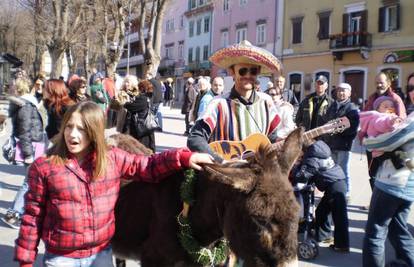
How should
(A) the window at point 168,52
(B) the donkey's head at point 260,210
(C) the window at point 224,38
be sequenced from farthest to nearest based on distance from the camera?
(A) the window at point 168,52, (C) the window at point 224,38, (B) the donkey's head at point 260,210

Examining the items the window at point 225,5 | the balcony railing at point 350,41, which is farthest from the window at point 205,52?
the balcony railing at point 350,41

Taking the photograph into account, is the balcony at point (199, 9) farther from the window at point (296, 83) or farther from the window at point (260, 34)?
the window at point (296, 83)

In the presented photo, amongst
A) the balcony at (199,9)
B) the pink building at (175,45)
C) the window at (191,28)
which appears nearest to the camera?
the balcony at (199,9)

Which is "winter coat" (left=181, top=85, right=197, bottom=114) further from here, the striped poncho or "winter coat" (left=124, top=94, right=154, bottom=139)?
the striped poncho

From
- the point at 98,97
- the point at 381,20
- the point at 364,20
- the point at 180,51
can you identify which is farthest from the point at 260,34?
the point at 98,97

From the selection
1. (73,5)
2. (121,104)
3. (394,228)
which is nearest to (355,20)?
(73,5)

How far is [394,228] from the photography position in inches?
161

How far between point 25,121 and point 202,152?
11.5 feet

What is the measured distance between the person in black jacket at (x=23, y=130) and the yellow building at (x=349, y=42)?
21.9 metres

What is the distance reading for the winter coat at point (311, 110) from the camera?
7.26 meters

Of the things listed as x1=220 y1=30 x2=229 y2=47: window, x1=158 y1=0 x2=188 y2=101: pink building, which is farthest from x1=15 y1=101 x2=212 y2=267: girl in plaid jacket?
x1=158 y1=0 x2=188 y2=101: pink building

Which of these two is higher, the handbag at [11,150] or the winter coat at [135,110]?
the winter coat at [135,110]

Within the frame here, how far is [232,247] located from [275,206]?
1.17ft

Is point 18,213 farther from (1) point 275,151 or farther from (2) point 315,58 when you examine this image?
(2) point 315,58
